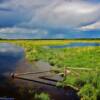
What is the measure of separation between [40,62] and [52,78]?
8041 mm

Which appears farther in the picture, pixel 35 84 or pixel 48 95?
pixel 35 84

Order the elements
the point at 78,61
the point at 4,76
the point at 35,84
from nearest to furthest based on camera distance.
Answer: the point at 35,84
the point at 4,76
the point at 78,61

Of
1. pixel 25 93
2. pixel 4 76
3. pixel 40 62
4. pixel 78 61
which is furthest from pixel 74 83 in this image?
pixel 40 62

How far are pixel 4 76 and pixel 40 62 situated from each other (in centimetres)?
617

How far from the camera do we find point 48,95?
16.4m

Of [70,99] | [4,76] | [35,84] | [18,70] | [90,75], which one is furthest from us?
[18,70]

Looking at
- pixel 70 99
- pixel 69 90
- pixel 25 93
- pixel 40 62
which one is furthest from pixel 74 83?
pixel 40 62

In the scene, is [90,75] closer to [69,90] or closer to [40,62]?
[69,90]

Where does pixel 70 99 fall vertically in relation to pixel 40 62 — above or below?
below

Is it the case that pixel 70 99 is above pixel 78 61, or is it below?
below

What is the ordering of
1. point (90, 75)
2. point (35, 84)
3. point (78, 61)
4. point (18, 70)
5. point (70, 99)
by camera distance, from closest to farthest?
point (70, 99) < point (90, 75) < point (35, 84) < point (18, 70) < point (78, 61)

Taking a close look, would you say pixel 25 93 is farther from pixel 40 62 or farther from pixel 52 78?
pixel 40 62

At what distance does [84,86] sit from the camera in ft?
53.6

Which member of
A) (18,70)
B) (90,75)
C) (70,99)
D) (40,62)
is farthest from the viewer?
(40,62)
